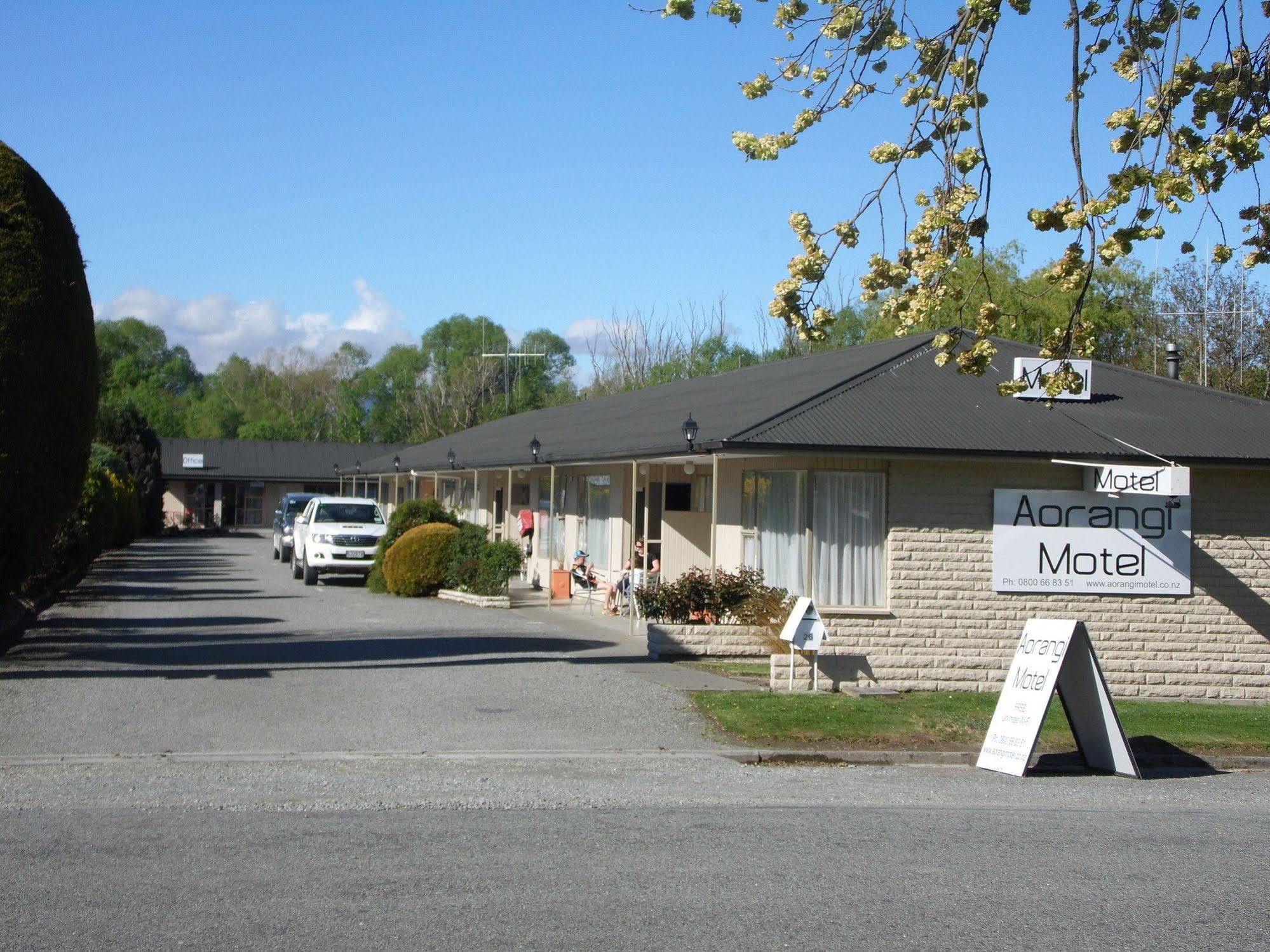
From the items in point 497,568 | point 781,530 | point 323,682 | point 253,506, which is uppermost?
point 253,506

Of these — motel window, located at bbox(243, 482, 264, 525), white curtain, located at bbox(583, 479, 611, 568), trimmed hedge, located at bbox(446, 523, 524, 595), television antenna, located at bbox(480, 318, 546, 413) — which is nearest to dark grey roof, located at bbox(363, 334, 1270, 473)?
white curtain, located at bbox(583, 479, 611, 568)

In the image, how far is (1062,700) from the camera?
1155cm

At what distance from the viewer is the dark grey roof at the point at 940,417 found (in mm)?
16766

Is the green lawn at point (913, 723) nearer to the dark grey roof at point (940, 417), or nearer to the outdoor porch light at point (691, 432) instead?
the dark grey roof at point (940, 417)

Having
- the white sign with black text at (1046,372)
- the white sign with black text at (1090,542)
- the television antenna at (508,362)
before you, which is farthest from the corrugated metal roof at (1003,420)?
the television antenna at (508,362)

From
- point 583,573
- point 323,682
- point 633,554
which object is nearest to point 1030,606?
point 633,554

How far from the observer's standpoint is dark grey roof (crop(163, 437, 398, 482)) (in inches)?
2591

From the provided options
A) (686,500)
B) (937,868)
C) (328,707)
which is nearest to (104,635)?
(328,707)

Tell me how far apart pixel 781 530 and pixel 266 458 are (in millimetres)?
54488

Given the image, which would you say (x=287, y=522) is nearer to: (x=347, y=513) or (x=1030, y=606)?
(x=347, y=513)

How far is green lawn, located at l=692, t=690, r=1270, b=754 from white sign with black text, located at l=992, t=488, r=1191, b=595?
2195 millimetres

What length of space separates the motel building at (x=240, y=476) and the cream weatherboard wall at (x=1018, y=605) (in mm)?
49391

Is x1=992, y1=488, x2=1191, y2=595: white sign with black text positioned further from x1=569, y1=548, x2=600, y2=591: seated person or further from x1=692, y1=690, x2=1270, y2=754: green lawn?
x1=569, y1=548, x2=600, y2=591: seated person

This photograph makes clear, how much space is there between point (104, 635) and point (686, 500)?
399 inches
